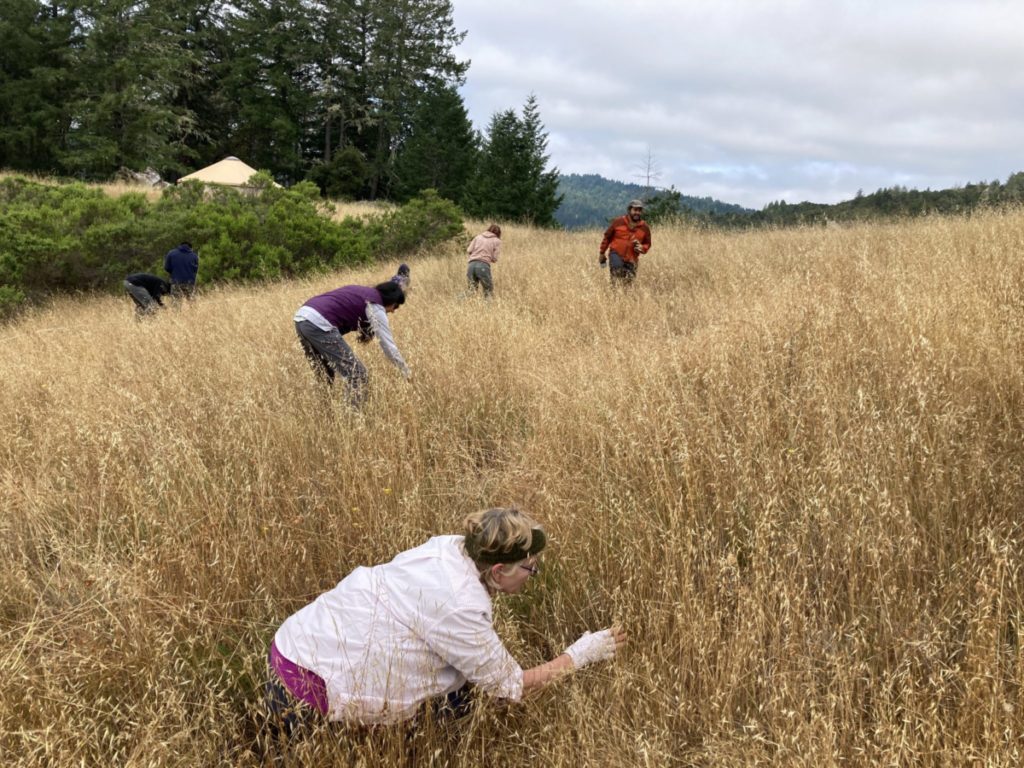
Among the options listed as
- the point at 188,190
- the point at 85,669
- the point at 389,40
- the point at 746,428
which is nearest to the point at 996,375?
the point at 746,428

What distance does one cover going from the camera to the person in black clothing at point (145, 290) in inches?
346

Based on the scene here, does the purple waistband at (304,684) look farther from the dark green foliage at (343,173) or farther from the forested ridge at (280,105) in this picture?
the dark green foliage at (343,173)

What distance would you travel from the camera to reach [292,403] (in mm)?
4004

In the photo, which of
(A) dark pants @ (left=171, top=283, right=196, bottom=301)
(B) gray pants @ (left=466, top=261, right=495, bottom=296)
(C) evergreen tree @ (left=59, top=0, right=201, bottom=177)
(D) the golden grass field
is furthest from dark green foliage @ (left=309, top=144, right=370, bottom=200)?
(D) the golden grass field

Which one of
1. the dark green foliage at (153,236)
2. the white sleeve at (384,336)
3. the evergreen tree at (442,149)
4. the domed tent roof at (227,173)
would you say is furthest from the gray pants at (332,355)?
the evergreen tree at (442,149)

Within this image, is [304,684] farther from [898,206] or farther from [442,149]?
[442,149]

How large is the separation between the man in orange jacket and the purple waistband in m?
6.92

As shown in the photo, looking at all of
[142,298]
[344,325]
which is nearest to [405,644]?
[344,325]

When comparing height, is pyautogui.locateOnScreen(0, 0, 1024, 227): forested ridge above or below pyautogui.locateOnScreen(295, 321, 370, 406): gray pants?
above

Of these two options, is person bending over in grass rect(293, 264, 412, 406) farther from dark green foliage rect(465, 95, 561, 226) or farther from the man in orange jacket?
dark green foliage rect(465, 95, 561, 226)

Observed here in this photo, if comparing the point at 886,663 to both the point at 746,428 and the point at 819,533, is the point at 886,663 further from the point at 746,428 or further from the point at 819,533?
the point at 746,428

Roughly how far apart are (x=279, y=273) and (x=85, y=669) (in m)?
11.6

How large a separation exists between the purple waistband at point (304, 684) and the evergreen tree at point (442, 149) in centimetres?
3037

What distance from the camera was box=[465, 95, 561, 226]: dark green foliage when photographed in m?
25.5
